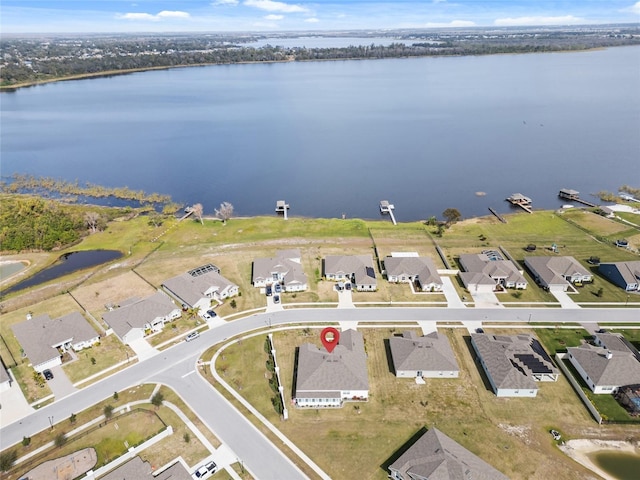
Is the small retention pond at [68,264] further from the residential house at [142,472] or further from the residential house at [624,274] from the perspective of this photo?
the residential house at [624,274]

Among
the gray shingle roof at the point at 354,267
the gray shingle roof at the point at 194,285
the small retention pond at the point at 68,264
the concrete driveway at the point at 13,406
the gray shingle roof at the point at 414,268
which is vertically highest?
the gray shingle roof at the point at 414,268

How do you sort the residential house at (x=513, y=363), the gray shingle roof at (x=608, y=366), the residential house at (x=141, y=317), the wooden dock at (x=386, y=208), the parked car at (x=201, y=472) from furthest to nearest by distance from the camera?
the wooden dock at (x=386, y=208)
the residential house at (x=141, y=317)
the residential house at (x=513, y=363)
the gray shingle roof at (x=608, y=366)
the parked car at (x=201, y=472)

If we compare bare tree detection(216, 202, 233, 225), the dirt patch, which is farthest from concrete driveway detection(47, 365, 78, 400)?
bare tree detection(216, 202, 233, 225)

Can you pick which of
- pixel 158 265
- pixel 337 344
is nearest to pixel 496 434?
pixel 337 344

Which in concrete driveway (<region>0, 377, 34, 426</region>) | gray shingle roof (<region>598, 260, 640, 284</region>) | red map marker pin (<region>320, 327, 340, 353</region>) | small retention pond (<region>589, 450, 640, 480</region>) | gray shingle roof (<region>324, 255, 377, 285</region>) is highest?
gray shingle roof (<region>598, 260, 640, 284</region>)

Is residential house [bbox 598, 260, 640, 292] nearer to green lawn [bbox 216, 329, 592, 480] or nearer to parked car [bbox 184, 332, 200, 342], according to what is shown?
green lawn [bbox 216, 329, 592, 480]

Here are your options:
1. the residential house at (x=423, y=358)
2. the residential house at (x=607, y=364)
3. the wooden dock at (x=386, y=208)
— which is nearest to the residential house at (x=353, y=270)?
the residential house at (x=423, y=358)

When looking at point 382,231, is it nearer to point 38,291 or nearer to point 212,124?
point 38,291
